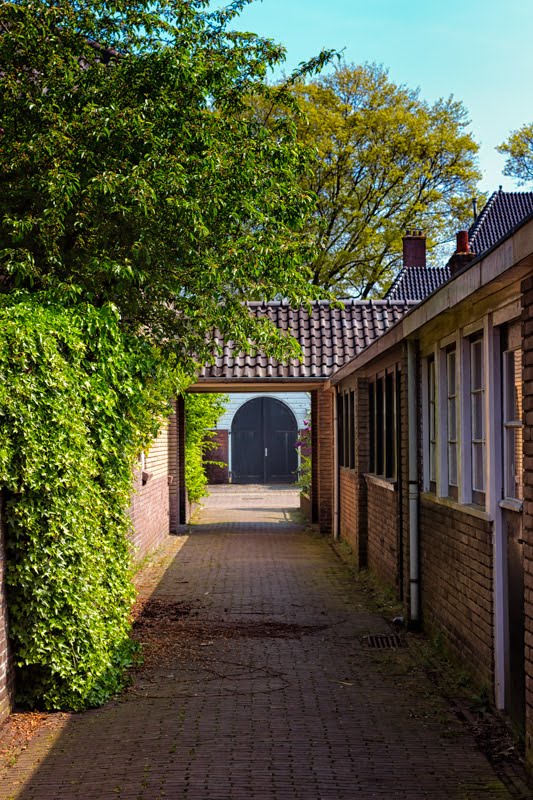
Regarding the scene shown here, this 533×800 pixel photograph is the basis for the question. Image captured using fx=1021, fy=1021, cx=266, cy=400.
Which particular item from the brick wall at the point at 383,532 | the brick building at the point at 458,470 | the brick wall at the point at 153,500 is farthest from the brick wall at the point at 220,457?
the brick wall at the point at 383,532

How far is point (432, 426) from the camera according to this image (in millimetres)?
9930

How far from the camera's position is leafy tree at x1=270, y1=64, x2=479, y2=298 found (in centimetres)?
3566

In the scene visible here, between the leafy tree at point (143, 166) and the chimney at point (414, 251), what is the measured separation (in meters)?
24.0

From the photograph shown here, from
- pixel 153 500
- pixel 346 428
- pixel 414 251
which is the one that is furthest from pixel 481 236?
pixel 153 500

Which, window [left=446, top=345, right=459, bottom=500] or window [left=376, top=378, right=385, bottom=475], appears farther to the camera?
window [left=376, top=378, right=385, bottom=475]

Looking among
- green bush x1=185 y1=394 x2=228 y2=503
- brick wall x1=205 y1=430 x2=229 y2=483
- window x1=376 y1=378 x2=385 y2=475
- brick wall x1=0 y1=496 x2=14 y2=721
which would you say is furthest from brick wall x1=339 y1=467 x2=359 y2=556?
brick wall x1=205 y1=430 x2=229 y2=483

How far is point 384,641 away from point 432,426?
215cm

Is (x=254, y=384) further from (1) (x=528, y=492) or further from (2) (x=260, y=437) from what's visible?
(2) (x=260, y=437)

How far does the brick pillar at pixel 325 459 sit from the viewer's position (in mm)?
21203

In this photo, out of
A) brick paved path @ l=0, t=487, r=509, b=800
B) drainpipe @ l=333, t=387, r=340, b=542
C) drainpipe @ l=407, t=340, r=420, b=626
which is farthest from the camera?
drainpipe @ l=333, t=387, r=340, b=542

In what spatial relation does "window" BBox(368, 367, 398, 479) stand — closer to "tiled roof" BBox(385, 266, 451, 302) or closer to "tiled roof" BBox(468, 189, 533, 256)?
"tiled roof" BBox(385, 266, 451, 302)

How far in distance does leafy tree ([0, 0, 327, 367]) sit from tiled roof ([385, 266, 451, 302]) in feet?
76.3

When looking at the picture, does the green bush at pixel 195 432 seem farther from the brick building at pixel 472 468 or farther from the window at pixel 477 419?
the window at pixel 477 419

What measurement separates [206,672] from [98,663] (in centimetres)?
129
